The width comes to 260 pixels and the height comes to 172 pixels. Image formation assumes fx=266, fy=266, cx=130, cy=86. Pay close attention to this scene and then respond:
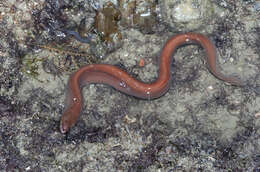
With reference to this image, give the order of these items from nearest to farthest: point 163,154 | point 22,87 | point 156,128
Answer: point 163,154
point 156,128
point 22,87

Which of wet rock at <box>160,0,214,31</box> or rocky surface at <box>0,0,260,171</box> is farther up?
wet rock at <box>160,0,214,31</box>

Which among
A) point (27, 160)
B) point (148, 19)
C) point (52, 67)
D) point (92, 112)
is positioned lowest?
point (27, 160)

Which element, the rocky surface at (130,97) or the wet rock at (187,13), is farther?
the wet rock at (187,13)

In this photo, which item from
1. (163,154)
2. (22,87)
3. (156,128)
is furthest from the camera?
(22,87)

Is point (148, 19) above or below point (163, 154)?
above

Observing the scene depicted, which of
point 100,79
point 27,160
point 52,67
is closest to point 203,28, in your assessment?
point 100,79

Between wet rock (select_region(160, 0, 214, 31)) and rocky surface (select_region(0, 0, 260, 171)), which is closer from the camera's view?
rocky surface (select_region(0, 0, 260, 171))

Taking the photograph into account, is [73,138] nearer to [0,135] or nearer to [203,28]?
[0,135]

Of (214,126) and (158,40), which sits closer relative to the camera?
(214,126)

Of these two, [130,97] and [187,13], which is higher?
[187,13]

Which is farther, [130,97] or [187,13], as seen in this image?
[130,97]

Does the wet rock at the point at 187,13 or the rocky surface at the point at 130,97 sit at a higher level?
the wet rock at the point at 187,13
